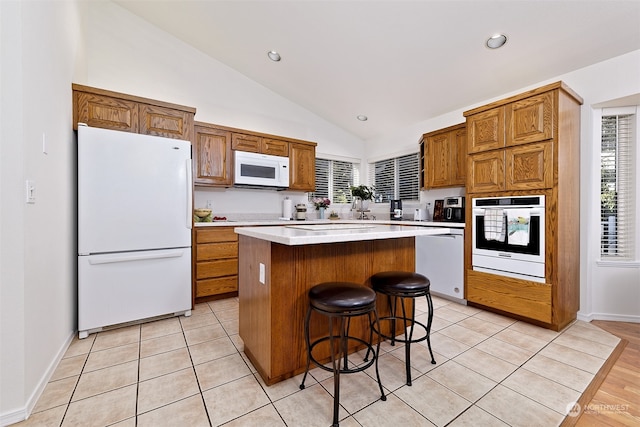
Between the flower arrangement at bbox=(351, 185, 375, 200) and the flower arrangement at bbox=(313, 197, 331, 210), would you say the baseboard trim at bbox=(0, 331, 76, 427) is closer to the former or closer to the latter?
the flower arrangement at bbox=(313, 197, 331, 210)

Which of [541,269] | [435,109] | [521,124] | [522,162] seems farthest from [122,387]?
[435,109]

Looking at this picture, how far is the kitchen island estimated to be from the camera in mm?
1617

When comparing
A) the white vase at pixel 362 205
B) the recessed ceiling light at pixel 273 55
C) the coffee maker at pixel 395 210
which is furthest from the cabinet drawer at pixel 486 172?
the recessed ceiling light at pixel 273 55

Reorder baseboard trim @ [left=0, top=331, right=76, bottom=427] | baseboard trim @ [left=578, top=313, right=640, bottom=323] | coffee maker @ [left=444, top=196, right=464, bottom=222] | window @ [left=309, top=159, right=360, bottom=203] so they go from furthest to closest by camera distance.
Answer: window @ [left=309, top=159, right=360, bottom=203] → coffee maker @ [left=444, top=196, right=464, bottom=222] → baseboard trim @ [left=578, top=313, right=640, bottom=323] → baseboard trim @ [left=0, top=331, right=76, bottom=427]

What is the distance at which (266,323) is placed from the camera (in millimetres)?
1668

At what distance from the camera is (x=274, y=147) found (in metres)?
4.14

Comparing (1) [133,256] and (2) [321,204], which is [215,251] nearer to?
(1) [133,256]

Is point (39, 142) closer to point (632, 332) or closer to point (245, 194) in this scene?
point (245, 194)

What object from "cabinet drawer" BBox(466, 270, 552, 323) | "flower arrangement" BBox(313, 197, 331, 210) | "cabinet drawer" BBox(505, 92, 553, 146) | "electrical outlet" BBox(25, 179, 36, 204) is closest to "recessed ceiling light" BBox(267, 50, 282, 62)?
"flower arrangement" BBox(313, 197, 331, 210)

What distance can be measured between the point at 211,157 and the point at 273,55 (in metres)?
1.60

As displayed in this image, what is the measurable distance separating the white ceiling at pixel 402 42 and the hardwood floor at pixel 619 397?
269cm

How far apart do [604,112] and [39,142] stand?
4870 millimetres

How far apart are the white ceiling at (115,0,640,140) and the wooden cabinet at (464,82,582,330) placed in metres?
0.45

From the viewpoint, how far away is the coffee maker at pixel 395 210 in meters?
4.56
